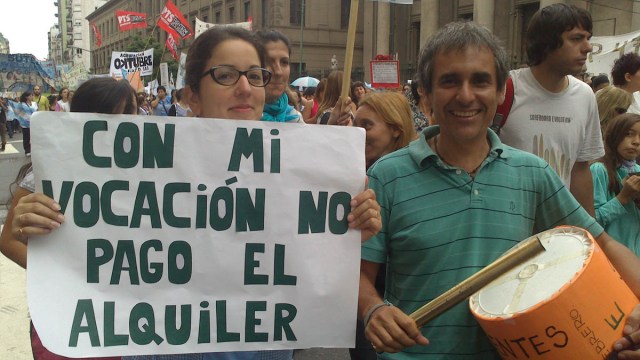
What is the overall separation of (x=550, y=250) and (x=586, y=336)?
27 centimetres

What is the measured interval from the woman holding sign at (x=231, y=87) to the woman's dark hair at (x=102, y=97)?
76cm

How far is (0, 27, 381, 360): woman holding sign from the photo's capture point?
197 cm

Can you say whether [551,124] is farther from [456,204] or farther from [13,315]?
[13,315]

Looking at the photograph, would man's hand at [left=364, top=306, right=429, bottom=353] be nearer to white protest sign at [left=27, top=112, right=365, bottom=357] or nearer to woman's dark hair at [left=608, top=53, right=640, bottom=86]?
white protest sign at [left=27, top=112, right=365, bottom=357]

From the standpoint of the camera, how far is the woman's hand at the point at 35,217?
1.79 metres

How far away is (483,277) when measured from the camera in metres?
1.57

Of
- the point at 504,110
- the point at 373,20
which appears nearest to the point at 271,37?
the point at 504,110

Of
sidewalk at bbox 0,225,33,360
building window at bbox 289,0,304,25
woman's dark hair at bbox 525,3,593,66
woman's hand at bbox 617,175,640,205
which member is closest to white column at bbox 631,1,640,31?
woman's dark hair at bbox 525,3,593,66

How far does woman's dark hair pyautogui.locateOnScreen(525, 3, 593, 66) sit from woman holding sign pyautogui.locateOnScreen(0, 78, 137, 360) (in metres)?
2.18

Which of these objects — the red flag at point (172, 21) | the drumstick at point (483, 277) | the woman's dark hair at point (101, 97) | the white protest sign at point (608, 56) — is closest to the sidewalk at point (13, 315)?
the woman's dark hair at point (101, 97)

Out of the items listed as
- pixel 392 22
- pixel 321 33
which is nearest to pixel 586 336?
pixel 392 22

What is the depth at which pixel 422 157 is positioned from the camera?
1979 millimetres

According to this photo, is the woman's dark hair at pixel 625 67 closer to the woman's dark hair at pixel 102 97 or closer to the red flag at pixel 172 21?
the woman's dark hair at pixel 102 97

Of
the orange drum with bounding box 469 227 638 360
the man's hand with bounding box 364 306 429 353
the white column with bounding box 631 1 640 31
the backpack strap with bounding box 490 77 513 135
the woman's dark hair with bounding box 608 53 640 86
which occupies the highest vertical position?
the white column with bounding box 631 1 640 31
